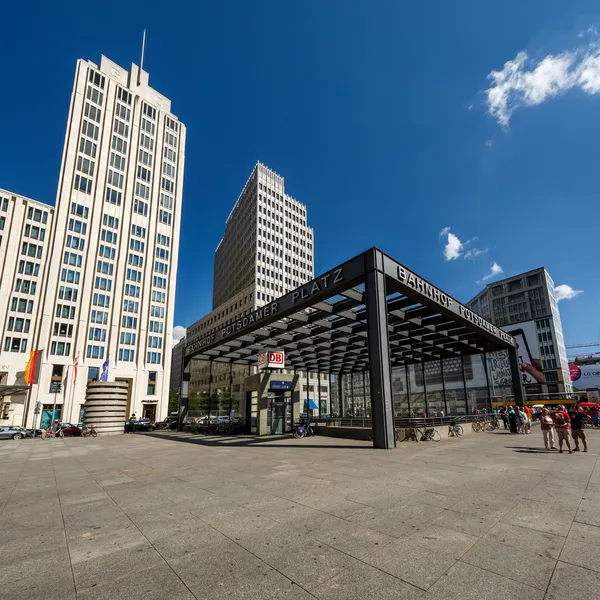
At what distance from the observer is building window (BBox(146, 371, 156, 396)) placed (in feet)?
213

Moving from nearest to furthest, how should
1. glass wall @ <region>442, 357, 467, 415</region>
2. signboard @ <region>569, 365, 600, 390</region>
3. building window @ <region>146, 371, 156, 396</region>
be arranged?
building window @ <region>146, 371, 156, 396</region>, signboard @ <region>569, 365, 600, 390</region>, glass wall @ <region>442, 357, 467, 415</region>

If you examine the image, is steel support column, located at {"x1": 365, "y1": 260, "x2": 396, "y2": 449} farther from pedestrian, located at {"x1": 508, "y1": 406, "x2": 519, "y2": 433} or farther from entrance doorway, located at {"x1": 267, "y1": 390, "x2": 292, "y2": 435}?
pedestrian, located at {"x1": 508, "y1": 406, "x2": 519, "y2": 433}

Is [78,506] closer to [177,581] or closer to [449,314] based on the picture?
[177,581]

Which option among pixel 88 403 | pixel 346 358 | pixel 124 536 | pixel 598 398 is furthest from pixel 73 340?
pixel 598 398

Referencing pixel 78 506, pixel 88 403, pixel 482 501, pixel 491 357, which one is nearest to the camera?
pixel 482 501

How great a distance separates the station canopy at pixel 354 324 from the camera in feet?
57.1

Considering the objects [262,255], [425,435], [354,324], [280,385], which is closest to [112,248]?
[262,255]

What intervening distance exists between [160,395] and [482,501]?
67708mm

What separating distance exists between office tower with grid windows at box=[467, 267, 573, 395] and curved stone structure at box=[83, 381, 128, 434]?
263 ft

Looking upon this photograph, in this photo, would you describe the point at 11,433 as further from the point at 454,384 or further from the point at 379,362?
the point at 454,384

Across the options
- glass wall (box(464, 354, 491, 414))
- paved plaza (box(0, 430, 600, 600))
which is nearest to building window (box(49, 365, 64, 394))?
paved plaza (box(0, 430, 600, 600))

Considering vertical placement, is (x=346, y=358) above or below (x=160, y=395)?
above

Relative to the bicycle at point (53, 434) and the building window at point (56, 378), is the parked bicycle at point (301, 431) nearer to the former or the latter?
the bicycle at point (53, 434)

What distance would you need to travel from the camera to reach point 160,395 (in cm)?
6550
